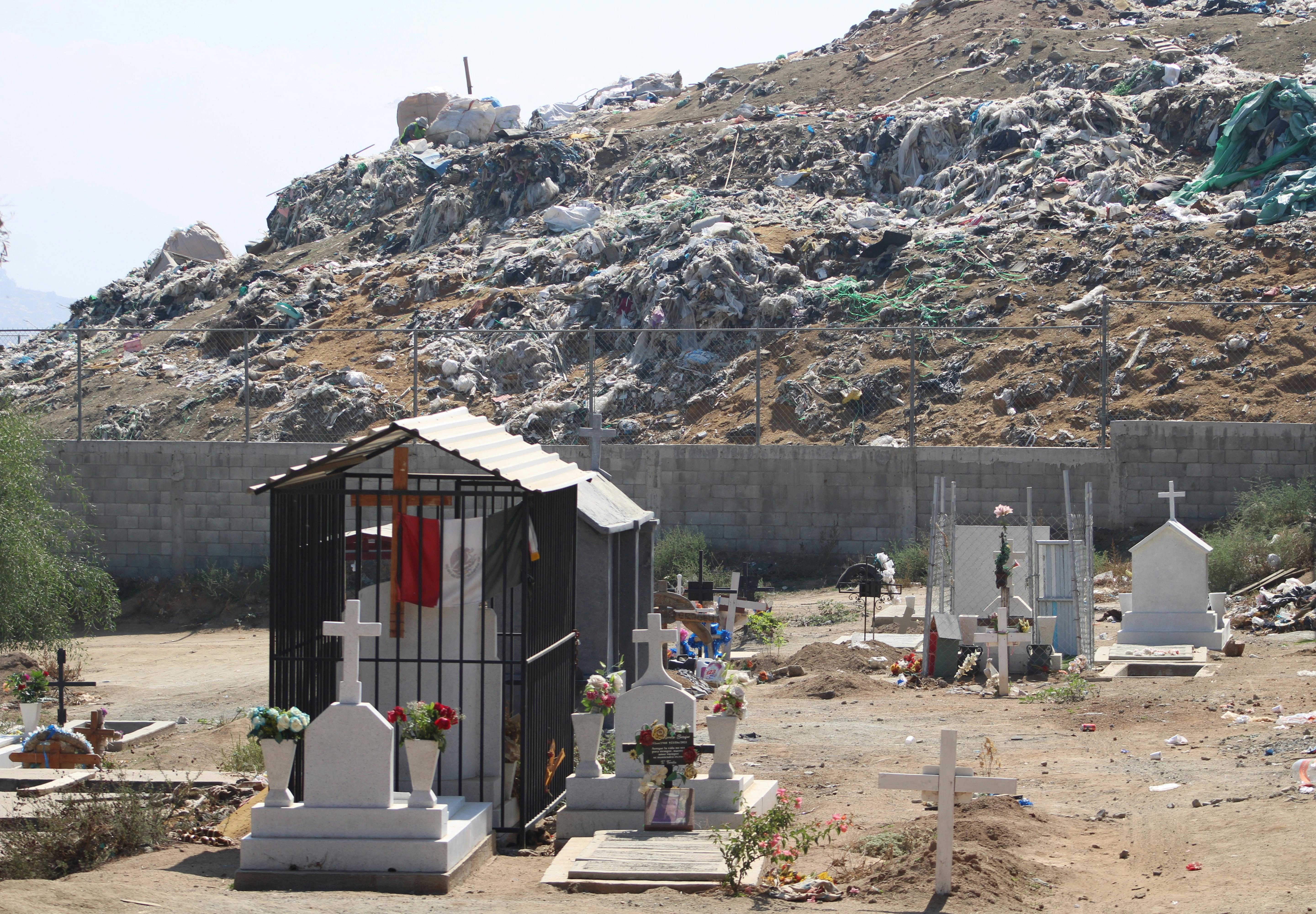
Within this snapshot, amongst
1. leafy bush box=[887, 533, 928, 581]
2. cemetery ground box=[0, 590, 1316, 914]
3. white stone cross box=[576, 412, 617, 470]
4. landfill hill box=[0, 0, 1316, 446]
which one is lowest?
cemetery ground box=[0, 590, 1316, 914]

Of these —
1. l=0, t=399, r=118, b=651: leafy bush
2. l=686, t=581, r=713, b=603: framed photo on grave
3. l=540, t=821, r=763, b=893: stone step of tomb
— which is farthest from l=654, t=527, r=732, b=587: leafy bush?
l=540, t=821, r=763, b=893: stone step of tomb

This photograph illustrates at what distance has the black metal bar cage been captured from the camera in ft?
25.2

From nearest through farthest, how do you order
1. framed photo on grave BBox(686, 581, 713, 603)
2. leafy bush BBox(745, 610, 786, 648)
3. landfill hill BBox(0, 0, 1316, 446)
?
leafy bush BBox(745, 610, 786, 648) → framed photo on grave BBox(686, 581, 713, 603) → landfill hill BBox(0, 0, 1316, 446)

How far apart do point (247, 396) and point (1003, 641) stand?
1310 cm

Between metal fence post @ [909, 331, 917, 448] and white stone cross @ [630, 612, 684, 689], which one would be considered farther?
metal fence post @ [909, 331, 917, 448]


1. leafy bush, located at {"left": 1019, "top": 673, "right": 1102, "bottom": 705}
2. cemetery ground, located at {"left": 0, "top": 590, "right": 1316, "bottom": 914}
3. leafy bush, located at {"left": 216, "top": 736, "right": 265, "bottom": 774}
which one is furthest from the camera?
Answer: leafy bush, located at {"left": 1019, "top": 673, "right": 1102, "bottom": 705}

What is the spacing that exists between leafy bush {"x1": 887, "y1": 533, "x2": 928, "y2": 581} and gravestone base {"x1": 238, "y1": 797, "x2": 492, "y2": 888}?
13.4 m

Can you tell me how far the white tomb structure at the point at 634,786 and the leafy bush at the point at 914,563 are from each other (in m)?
12.0

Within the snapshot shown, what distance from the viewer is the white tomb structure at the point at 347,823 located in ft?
21.6

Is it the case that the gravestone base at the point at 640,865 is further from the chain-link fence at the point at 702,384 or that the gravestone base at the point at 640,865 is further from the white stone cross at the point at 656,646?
the chain-link fence at the point at 702,384

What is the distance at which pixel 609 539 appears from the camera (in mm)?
10594

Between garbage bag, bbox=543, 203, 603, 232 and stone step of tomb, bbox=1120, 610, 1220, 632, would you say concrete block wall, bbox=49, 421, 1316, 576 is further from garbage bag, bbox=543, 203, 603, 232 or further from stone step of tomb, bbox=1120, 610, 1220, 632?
garbage bag, bbox=543, 203, 603, 232

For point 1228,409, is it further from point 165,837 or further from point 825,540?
point 165,837

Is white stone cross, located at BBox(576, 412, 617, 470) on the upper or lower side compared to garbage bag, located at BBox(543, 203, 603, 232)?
lower
